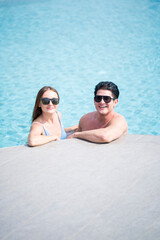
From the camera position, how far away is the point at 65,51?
1162 centimetres

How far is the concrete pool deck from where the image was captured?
2248 mm

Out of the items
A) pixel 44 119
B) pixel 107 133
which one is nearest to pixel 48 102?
pixel 44 119

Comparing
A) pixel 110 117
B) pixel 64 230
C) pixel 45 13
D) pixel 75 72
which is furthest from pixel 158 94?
pixel 45 13

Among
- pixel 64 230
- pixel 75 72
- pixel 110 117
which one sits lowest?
pixel 64 230

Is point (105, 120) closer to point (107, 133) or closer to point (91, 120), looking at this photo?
point (91, 120)

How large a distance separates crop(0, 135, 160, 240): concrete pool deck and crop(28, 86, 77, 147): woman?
0.12m

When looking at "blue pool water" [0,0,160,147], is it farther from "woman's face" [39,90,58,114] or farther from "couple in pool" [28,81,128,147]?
"woman's face" [39,90,58,114]

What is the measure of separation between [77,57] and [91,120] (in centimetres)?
727

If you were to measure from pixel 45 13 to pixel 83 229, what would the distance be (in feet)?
47.6

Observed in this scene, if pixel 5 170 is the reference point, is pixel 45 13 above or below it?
above

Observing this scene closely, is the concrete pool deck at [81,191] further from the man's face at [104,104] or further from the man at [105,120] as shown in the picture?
the man's face at [104,104]

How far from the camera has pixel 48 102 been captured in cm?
388

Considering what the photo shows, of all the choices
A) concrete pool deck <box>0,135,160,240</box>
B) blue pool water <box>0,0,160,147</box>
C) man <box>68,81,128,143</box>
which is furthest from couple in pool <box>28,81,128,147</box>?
blue pool water <box>0,0,160,147</box>

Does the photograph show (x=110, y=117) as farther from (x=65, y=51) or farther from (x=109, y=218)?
(x=65, y=51)
